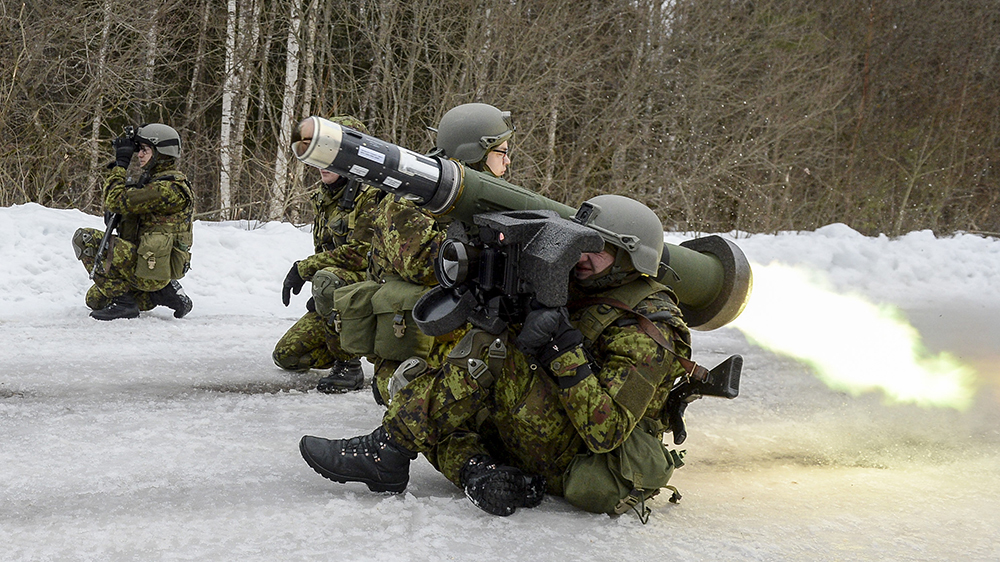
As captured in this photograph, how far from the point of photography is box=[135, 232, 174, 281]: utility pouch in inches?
293

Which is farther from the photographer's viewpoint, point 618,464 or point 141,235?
point 141,235

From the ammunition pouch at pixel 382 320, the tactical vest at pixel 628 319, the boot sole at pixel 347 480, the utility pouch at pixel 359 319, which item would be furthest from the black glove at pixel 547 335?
the utility pouch at pixel 359 319

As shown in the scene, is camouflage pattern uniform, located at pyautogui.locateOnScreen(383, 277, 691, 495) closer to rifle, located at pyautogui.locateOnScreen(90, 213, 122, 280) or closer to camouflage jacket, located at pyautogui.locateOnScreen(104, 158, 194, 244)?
camouflage jacket, located at pyautogui.locateOnScreen(104, 158, 194, 244)

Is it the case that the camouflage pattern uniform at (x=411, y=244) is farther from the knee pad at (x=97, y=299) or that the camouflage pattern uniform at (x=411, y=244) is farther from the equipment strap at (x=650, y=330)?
the knee pad at (x=97, y=299)

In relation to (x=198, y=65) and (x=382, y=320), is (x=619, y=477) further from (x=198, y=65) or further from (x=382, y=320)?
(x=198, y=65)

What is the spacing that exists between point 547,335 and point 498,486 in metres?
0.66

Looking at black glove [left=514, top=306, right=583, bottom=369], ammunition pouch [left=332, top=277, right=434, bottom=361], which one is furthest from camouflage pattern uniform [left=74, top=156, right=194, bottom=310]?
black glove [left=514, top=306, right=583, bottom=369]

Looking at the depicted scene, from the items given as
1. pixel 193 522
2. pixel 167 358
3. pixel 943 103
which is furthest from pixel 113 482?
pixel 943 103

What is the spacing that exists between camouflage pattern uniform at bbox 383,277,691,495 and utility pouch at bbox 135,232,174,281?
4.67 m

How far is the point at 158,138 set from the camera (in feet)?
24.3

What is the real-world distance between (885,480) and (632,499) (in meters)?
1.62

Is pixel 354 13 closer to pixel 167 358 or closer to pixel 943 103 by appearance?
pixel 167 358

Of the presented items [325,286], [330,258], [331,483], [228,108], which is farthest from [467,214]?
[228,108]

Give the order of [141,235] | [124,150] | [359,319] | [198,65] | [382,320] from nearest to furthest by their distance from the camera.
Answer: [382,320]
[359,319]
[124,150]
[141,235]
[198,65]
